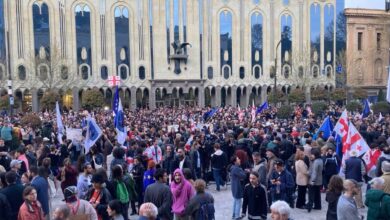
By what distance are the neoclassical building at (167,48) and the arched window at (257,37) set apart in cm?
13

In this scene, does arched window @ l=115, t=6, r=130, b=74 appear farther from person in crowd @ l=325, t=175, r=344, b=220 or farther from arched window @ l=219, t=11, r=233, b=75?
person in crowd @ l=325, t=175, r=344, b=220

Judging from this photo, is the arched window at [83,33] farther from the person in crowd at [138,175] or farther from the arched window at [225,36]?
the person in crowd at [138,175]

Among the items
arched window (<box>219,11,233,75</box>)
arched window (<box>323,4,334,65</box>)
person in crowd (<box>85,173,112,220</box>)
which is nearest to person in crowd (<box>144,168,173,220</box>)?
person in crowd (<box>85,173,112,220</box>)

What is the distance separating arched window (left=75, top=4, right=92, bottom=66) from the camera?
46875mm

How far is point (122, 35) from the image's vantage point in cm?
4859

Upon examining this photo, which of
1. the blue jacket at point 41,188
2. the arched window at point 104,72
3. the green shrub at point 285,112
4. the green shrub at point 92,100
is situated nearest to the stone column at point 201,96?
the arched window at point 104,72

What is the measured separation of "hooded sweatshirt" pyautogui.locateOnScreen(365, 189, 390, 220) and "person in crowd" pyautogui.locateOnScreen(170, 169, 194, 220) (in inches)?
124

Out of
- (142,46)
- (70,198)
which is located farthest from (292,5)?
(70,198)

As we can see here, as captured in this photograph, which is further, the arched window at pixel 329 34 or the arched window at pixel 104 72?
the arched window at pixel 329 34

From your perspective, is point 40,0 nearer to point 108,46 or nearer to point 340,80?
point 108,46

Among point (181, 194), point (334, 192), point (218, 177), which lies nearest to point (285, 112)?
point (218, 177)

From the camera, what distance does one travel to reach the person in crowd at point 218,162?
11.9m

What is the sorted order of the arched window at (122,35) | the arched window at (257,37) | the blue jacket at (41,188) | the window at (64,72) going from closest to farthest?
the blue jacket at (41,188), the window at (64,72), the arched window at (122,35), the arched window at (257,37)

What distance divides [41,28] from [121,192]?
137ft
